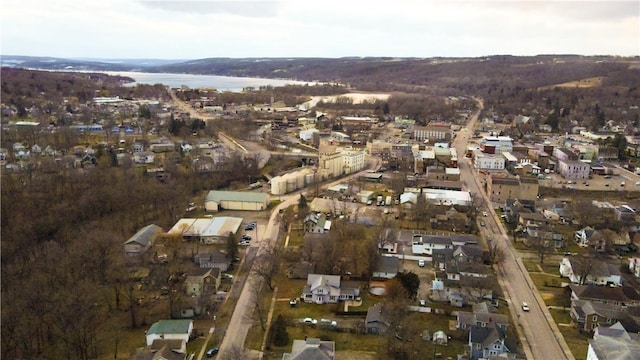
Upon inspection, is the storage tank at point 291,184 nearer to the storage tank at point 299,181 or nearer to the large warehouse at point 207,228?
the storage tank at point 299,181

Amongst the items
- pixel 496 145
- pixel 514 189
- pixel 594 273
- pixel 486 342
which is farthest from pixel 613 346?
pixel 496 145

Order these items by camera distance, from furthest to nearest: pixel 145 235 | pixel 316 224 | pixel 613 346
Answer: pixel 316 224 < pixel 145 235 < pixel 613 346

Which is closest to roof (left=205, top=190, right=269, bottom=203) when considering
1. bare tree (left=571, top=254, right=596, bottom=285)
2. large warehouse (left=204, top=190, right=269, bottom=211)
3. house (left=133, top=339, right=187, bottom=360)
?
large warehouse (left=204, top=190, right=269, bottom=211)

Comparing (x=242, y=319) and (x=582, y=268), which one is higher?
(x=582, y=268)

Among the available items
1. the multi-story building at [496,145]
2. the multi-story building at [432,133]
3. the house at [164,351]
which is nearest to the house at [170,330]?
the house at [164,351]

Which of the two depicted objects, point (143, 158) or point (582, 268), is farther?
point (143, 158)

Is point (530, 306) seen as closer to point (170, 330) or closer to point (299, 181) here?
point (170, 330)

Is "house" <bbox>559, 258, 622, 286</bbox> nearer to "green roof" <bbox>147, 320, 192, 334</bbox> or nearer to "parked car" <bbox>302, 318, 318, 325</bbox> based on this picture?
"parked car" <bbox>302, 318, 318, 325</bbox>
